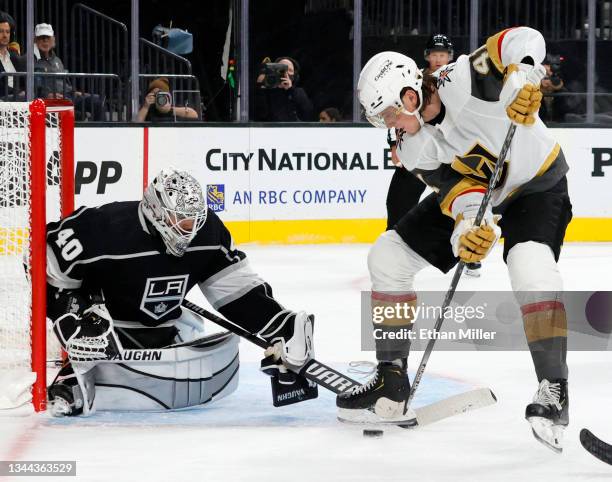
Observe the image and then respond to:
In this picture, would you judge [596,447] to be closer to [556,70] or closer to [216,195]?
[216,195]

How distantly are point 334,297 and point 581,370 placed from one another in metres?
1.74

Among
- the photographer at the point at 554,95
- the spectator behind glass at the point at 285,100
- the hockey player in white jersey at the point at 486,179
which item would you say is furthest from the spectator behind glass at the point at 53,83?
the hockey player in white jersey at the point at 486,179

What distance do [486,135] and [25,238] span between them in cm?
130

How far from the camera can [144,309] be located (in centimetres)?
360

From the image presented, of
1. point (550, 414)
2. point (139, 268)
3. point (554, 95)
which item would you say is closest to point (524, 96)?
point (550, 414)

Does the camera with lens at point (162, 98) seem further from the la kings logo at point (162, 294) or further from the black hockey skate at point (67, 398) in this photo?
the black hockey skate at point (67, 398)

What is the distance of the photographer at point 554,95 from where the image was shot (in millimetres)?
8406

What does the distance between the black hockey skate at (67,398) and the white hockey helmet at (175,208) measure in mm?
435

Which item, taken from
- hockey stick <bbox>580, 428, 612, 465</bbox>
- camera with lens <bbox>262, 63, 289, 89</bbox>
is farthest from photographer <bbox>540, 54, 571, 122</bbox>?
hockey stick <bbox>580, 428, 612, 465</bbox>

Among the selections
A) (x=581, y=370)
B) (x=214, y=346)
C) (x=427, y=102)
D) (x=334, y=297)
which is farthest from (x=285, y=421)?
(x=334, y=297)

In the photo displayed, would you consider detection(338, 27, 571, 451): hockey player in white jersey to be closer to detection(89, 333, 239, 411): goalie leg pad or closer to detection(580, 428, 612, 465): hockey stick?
detection(580, 428, 612, 465): hockey stick

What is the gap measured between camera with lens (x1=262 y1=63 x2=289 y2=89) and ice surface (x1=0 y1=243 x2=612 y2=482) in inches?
152

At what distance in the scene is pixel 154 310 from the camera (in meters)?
3.61

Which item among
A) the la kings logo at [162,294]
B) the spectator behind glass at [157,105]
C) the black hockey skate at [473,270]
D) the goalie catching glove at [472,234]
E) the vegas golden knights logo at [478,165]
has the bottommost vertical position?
the black hockey skate at [473,270]
